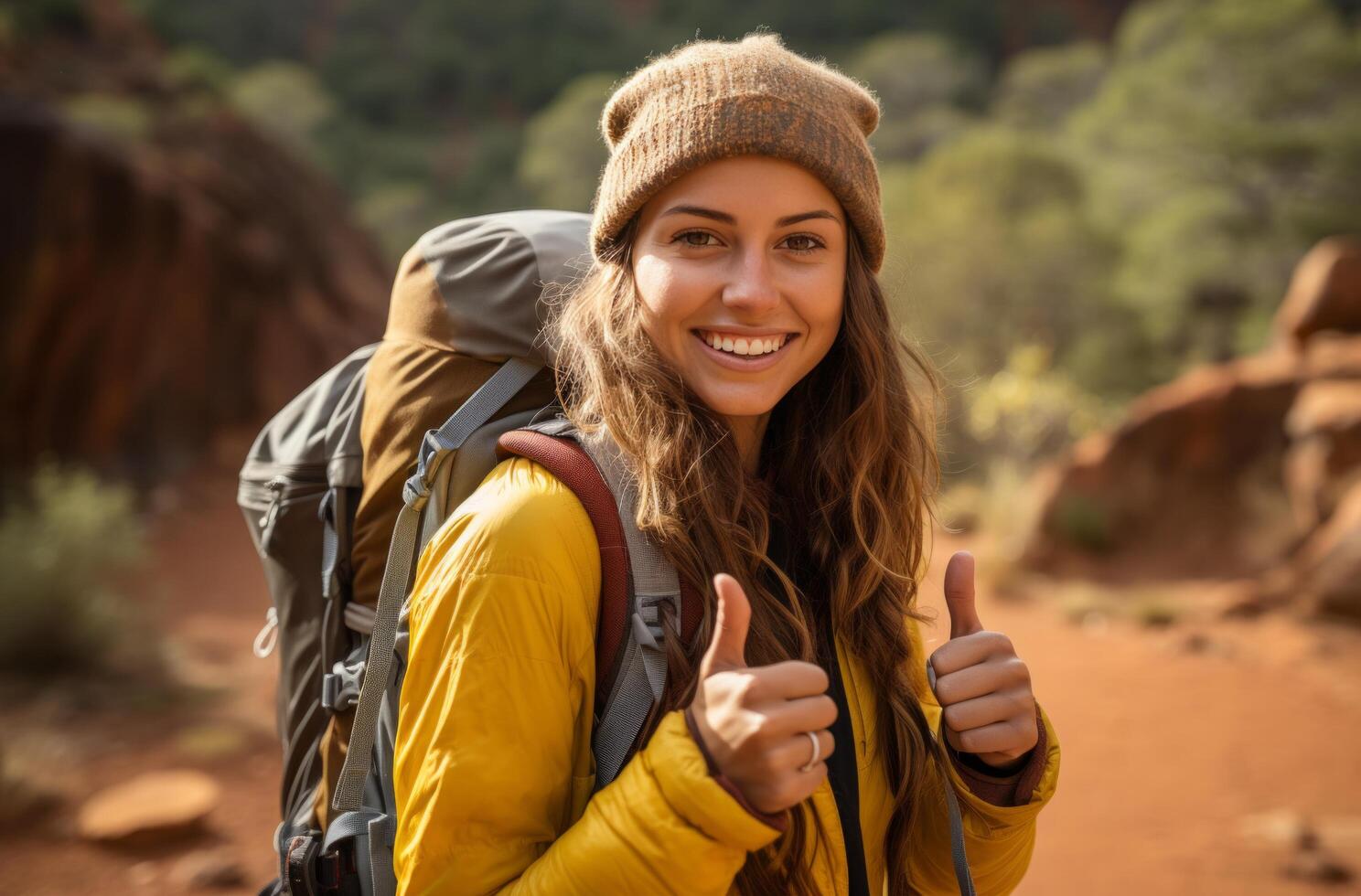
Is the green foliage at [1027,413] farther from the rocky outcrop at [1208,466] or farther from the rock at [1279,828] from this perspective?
the rock at [1279,828]

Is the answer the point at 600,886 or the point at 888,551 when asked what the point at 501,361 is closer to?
the point at 888,551

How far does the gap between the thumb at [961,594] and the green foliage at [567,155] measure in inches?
964

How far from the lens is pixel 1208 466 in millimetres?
8875

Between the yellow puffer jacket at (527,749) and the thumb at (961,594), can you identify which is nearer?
the yellow puffer jacket at (527,749)

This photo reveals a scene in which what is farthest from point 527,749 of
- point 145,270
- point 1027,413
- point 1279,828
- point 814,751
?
point 1027,413

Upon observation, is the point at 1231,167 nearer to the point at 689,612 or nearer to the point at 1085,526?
the point at 1085,526

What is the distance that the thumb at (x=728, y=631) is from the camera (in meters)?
1.08

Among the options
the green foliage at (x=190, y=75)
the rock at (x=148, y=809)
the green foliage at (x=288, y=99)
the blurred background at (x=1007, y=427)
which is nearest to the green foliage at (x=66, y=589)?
the blurred background at (x=1007, y=427)

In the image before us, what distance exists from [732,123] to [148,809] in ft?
12.6

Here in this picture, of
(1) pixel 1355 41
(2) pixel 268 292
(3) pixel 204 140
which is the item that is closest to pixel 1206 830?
(2) pixel 268 292

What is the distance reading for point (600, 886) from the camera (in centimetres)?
106

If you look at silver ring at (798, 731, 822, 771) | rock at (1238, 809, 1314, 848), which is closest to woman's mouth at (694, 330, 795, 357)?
silver ring at (798, 731, 822, 771)

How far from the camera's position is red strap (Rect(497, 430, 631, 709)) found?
3.90 feet

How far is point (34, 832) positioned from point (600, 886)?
12.7ft
